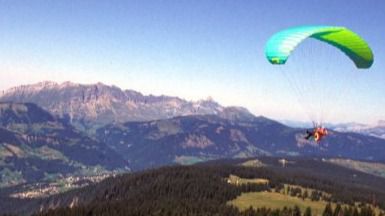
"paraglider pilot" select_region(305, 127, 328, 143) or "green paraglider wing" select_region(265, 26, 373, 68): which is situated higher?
"green paraglider wing" select_region(265, 26, 373, 68)

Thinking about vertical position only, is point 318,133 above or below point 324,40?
below

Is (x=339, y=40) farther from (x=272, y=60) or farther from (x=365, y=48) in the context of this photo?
(x=272, y=60)

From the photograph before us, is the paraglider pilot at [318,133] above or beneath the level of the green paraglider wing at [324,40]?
beneath

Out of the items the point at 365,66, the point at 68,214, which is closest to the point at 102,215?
the point at 68,214

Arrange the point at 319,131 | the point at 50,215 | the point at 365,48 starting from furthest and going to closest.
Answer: the point at 50,215
the point at 365,48
the point at 319,131

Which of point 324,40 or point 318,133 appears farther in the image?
point 324,40

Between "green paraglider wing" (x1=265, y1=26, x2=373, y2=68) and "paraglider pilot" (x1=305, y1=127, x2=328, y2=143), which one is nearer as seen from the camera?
"green paraglider wing" (x1=265, y1=26, x2=373, y2=68)

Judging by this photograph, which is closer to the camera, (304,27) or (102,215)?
(304,27)

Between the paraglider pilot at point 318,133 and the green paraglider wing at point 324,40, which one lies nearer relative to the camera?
the green paraglider wing at point 324,40
